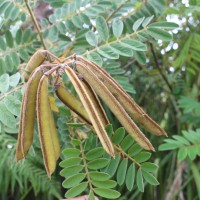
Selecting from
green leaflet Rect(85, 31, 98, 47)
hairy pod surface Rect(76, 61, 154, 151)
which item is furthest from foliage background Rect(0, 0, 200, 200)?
hairy pod surface Rect(76, 61, 154, 151)

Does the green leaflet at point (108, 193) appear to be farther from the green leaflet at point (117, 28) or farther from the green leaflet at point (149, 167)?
the green leaflet at point (117, 28)

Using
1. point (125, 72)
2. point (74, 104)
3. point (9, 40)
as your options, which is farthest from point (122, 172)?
point (125, 72)

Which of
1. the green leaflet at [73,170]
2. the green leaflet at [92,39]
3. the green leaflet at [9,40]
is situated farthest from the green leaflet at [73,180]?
the green leaflet at [9,40]

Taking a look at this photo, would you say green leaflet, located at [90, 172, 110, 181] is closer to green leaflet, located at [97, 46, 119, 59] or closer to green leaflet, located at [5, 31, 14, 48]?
green leaflet, located at [97, 46, 119, 59]

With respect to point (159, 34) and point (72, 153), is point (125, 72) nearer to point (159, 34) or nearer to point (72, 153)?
point (159, 34)

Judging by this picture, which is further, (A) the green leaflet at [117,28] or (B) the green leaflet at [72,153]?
(A) the green leaflet at [117,28]
